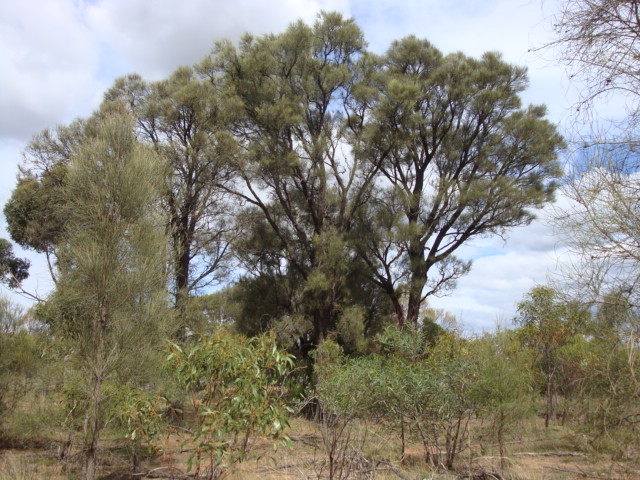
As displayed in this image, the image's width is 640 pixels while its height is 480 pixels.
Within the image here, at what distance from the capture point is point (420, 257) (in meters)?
18.0

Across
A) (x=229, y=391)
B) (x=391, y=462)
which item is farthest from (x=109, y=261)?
(x=391, y=462)

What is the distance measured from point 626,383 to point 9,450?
1259cm

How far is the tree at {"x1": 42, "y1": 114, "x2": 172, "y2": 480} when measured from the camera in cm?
645

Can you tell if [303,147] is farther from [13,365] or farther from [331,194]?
[13,365]

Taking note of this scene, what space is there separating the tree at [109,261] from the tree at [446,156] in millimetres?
11453

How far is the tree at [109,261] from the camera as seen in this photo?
645cm

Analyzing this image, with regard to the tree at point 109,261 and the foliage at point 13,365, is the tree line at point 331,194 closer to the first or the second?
the foliage at point 13,365

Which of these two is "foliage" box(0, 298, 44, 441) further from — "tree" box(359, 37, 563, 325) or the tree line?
"tree" box(359, 37, 563, 325)

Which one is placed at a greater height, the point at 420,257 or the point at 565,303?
the point at 420,257

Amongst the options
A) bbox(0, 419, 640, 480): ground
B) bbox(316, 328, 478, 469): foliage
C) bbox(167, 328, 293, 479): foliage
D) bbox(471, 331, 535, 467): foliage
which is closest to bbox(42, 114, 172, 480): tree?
bbox(0, 419, 640, 480): ground

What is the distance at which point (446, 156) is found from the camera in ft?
63.2

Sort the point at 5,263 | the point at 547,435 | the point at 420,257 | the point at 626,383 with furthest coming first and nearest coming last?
the point at 5,263
the point at 420,257
the point at 547,435
the point at 626,383

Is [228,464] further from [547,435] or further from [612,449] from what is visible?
[547,435]

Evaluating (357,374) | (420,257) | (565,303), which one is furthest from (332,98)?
(565,303)
